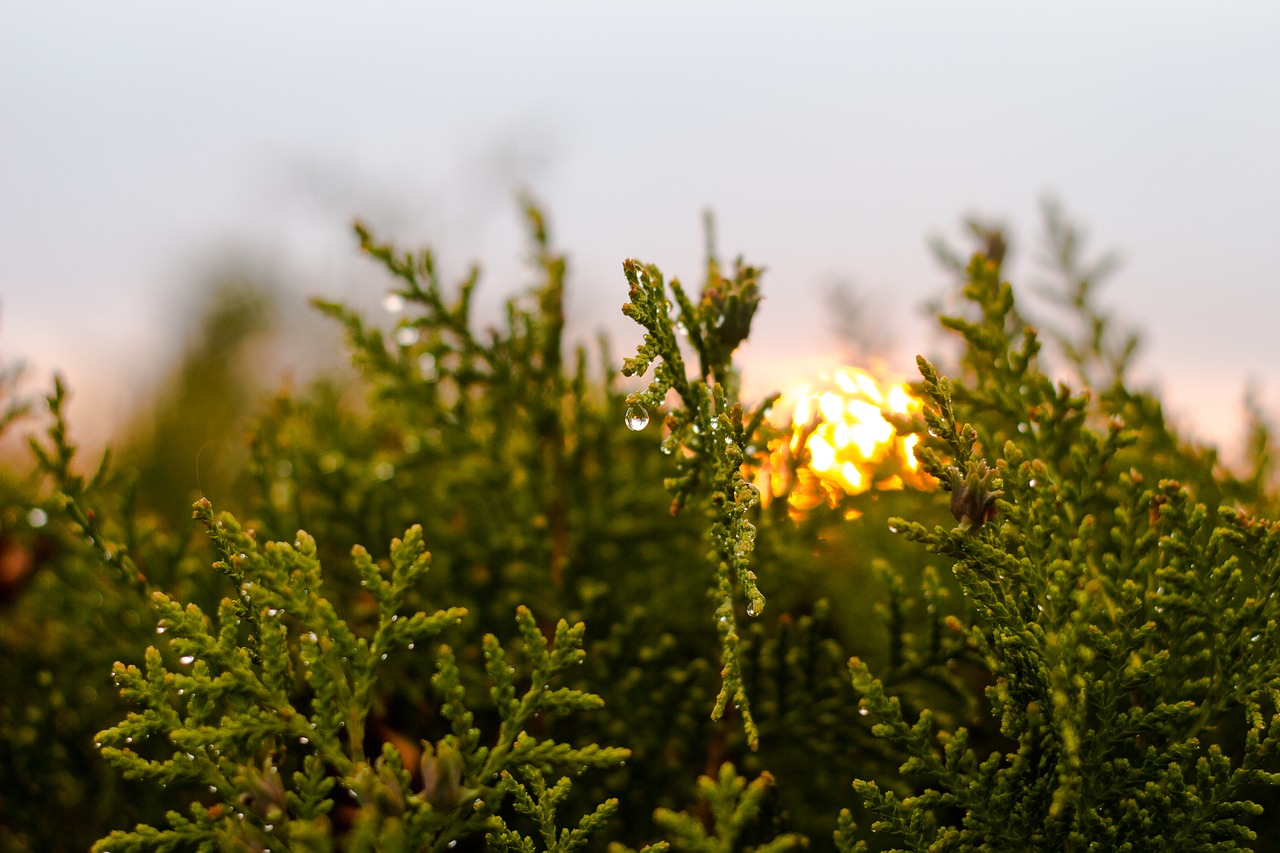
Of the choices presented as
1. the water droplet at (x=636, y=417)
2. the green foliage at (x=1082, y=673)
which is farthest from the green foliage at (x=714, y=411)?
the green foliage at (x=1082, y=673)

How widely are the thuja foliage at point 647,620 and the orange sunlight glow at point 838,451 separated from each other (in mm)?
18

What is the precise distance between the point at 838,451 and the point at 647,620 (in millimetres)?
363

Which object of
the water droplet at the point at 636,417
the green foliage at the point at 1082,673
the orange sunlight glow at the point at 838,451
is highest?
the orange sunlight glow at the point at 838,451

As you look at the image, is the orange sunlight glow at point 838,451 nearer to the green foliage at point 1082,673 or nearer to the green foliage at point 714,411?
the green foliage at point 714,411

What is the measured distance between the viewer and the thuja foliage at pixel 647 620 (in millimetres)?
713

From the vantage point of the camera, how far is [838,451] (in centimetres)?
125

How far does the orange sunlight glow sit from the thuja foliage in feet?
0.06

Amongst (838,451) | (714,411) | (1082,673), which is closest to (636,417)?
(714,411)

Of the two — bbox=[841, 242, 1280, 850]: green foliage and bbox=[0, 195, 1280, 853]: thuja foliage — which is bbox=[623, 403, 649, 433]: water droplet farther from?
bbox=[841, 242, 1280, 850]: green foliage

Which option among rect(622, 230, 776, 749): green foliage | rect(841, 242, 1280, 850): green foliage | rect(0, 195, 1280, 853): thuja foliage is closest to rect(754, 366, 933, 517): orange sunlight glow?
rect(0, 195, 1280, 853): thuja foliage

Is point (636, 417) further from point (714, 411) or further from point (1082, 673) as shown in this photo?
point (1082, 673)

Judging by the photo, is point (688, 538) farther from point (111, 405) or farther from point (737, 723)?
point (111, 405)

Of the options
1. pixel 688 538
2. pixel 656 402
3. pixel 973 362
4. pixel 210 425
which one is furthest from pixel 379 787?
pixel 210 425

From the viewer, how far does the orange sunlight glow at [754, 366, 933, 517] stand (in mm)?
1111
